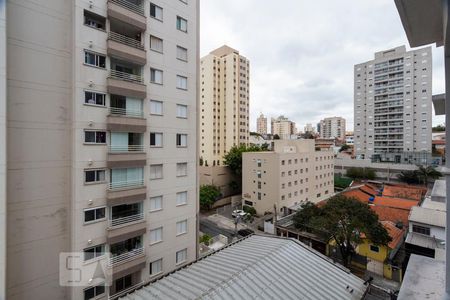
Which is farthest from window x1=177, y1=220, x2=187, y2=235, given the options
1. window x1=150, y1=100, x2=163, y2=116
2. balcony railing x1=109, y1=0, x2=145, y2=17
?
balcony railing x1=109, y1=0, x2=145, y2=17

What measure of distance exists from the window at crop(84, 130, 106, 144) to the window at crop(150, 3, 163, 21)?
23.4ft

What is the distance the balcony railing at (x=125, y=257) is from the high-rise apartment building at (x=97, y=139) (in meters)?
0.05

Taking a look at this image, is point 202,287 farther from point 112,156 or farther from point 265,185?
point 265,185

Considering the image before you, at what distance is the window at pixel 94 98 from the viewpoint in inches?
391

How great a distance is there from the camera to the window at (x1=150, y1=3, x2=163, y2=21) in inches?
480

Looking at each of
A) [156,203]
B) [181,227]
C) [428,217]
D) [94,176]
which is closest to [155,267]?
[181,227]

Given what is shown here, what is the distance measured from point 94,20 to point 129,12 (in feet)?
5.54

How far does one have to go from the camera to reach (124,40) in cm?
1130

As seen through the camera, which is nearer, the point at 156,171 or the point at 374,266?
the point at 156,171

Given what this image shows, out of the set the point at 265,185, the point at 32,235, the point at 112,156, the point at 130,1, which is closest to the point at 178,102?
the point at 112,156

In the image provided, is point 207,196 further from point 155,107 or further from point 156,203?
point 155,107

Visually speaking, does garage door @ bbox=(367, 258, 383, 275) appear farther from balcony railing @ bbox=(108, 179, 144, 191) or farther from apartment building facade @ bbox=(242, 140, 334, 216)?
balcony railing @ bbox=(108, 179, 144, 191)

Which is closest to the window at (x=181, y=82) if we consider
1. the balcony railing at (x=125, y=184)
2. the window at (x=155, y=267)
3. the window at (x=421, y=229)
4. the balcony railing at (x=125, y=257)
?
the balcony railing at (x=125, y=184)

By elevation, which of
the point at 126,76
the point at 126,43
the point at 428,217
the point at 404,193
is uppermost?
the point at 126,43
